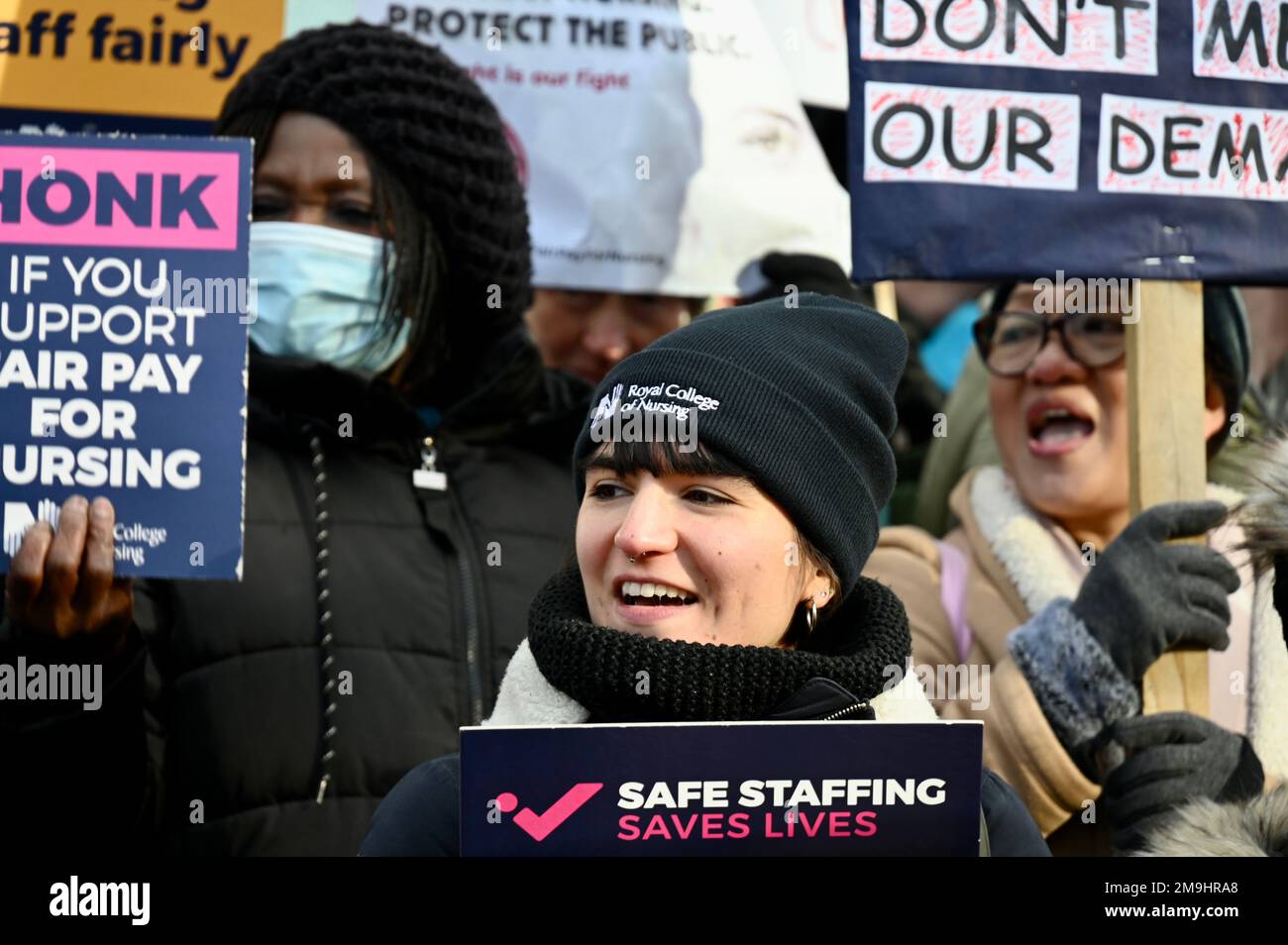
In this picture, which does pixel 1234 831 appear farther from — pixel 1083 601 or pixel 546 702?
pixel 1083 601

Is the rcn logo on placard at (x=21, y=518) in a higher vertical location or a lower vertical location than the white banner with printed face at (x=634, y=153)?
lower

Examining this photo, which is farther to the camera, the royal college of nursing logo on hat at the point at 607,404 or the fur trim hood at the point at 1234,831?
the royal college of nursing logo on hat at the point at 607,404

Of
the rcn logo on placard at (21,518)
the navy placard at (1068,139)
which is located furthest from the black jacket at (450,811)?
the navy placard at (1068,139)

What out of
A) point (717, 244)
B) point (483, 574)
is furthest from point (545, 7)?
point (483, 574)

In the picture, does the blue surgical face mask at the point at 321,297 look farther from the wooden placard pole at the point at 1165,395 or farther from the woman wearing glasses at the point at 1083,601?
the wooden placard pole at the point at 1165,395

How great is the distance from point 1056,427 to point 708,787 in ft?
7.63

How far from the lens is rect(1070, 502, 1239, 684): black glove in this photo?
349cm

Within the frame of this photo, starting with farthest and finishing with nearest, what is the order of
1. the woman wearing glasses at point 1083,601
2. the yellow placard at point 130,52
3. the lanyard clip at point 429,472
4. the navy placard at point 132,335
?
the yellow placard at point 130,52, the lanyard clip at point 429,472, the woman wearing glasses at point 1083,601, the navy placard at point 132,335

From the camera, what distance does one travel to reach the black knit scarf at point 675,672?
94.2 inches

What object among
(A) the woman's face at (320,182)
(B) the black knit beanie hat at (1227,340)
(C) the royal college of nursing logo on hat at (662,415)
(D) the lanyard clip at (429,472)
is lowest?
(C) the royal college of nursing logo on hat at (662,415)

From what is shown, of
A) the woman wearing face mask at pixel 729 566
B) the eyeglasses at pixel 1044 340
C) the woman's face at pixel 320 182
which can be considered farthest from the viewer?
the eyeglasses at pixel 1044 340

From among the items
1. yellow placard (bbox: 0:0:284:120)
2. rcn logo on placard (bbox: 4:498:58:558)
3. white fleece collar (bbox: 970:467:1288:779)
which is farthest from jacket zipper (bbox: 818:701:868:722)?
yellow placard (bbox: 0:0:284:120)

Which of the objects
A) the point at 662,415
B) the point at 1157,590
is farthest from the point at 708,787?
the point at 1157,590
